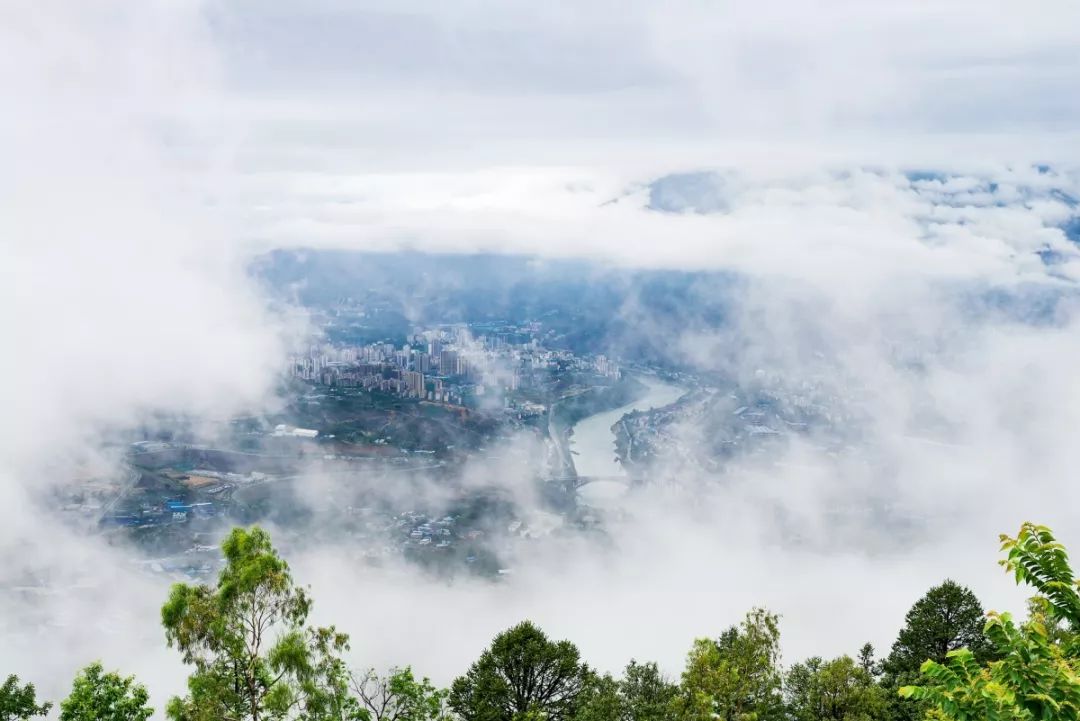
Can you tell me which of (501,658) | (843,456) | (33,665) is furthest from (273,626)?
(843,456)

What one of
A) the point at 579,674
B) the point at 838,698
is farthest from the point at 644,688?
the point at 838,698

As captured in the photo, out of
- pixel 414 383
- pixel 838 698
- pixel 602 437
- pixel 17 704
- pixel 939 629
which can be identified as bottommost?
pixel 838 698

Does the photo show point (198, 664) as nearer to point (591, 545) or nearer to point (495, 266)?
point (591, 545)

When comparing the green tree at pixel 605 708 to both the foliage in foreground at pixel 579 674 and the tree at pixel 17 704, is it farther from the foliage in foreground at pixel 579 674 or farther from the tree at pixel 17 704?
→ the tree at pixel 17 704

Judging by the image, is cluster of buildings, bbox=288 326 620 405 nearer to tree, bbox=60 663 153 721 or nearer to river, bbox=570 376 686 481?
river, bbox=570 376 686 481

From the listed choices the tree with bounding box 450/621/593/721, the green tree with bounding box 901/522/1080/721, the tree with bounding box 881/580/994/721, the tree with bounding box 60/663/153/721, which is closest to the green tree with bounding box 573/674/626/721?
the tree with bounding box 450/621/593/721

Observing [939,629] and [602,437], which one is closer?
[939,629]

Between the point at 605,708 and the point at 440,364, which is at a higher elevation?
the point at 440,364

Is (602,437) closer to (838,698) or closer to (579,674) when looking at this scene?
(579,674)

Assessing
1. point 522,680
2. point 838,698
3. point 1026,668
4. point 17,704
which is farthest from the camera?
point 522,680
